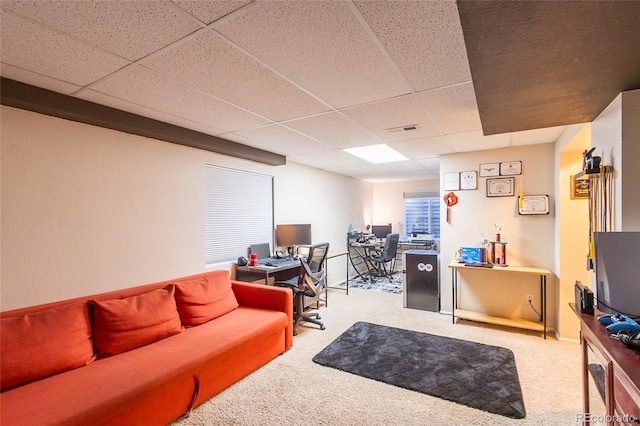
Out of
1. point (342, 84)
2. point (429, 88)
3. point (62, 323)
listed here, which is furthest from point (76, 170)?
point (429, 88)

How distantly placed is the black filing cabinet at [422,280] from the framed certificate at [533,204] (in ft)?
4.13

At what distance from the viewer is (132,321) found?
87.4 inches

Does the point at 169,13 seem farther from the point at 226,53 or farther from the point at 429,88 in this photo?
the point at 429,88

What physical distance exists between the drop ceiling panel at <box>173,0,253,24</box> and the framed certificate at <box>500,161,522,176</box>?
3.80 metres

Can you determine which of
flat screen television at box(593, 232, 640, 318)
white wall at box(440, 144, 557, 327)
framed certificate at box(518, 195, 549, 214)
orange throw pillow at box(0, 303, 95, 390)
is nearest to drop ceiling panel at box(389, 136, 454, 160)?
white wall at box(440, 144, 557, 327)

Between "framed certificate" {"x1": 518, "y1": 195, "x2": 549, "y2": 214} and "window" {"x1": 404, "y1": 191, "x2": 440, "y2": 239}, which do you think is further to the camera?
"window" {"x1": 404, "y1": 191, "x2": 440, "y2": 239}

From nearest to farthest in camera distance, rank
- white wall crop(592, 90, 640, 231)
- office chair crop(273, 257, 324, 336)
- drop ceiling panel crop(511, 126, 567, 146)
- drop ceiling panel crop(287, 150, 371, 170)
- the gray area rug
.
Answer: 1. white wall crop(592, 90, 640, 231)
2. the gray area rug
3. drop ceiling panel crop(511, 126, 567, 146)
4. office chair crop(273, 257, 324, 336)
5. drop ceiling panel crop(287, 150, 371, 170)

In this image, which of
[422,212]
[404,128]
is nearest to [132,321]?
[404,128]

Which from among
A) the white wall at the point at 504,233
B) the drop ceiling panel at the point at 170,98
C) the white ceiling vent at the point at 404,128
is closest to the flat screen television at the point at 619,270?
the white ceiling vent at the point at 404,128

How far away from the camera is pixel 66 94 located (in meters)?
2.15

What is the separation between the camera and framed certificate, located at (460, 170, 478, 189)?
4.04 meters

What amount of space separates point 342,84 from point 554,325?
3.85 metres

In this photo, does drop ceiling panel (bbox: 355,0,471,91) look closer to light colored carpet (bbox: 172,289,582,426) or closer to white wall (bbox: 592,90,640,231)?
white wall (bbox: 592,90,640,231)

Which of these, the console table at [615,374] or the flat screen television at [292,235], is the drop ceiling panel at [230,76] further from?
the flat screen television at [292,235]
